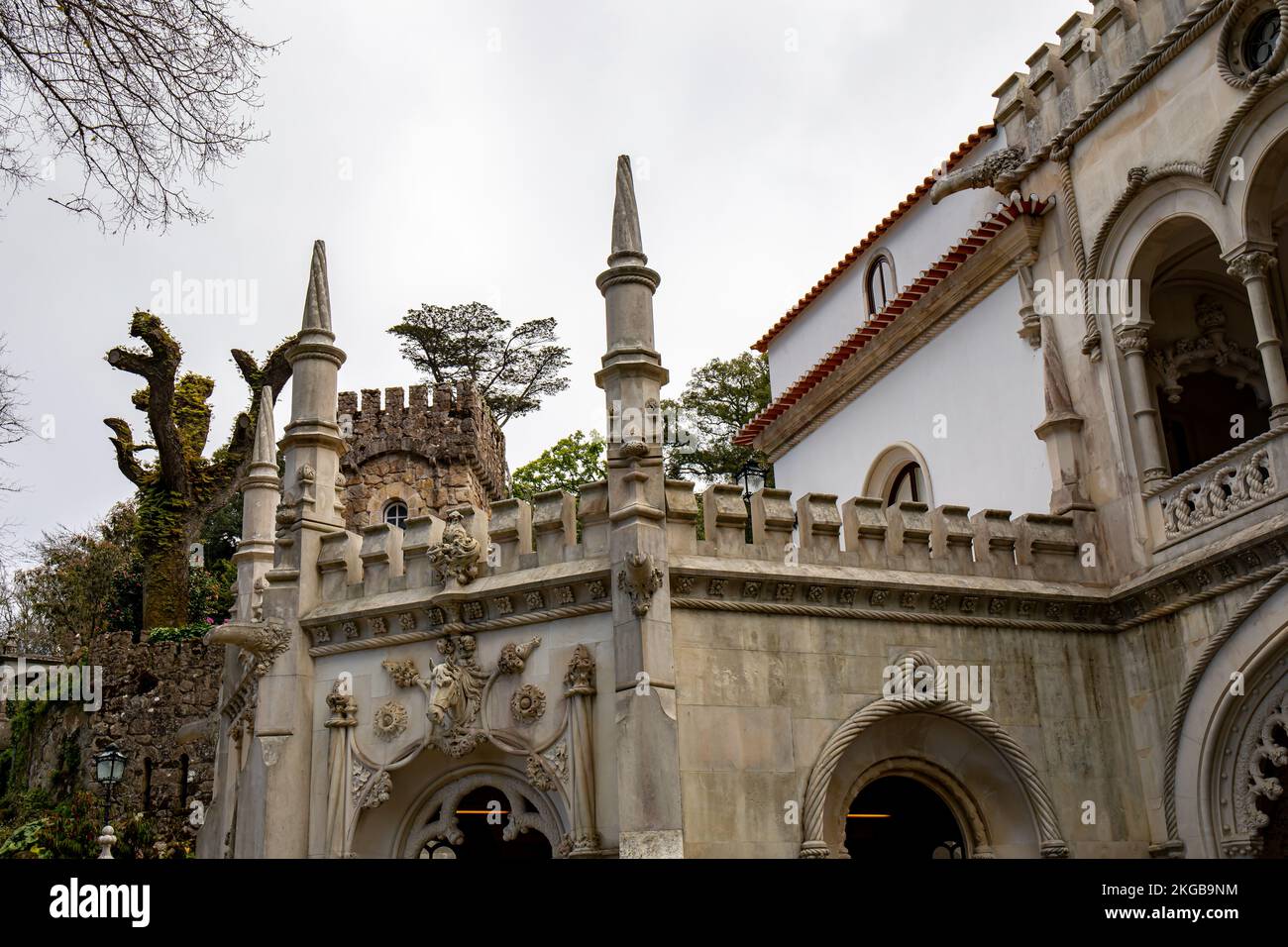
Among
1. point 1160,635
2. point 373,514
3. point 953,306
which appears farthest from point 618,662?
point 373,514

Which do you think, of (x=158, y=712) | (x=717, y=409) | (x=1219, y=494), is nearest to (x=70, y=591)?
(x=158, y=712)

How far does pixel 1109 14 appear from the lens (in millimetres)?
13617

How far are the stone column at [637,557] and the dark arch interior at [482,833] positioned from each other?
178 centimetres

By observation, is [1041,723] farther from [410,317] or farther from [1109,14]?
[410,317]

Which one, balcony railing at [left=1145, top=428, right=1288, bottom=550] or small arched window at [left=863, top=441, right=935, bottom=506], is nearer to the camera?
balcony railing at [left=1145, top=428, right=1288, bottom=550]

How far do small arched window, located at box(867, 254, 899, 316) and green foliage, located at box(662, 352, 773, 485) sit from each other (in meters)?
16.5

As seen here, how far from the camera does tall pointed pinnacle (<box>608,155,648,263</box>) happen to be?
11914 millimetres

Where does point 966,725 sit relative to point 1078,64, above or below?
below

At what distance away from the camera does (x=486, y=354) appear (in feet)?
166

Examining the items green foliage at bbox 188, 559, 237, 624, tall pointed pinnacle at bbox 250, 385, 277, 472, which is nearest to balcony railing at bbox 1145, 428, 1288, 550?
tall pointed pinnacle at bbox 250, 385, 277, 472

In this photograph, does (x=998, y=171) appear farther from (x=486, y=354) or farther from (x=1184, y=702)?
(x=486, y=354)

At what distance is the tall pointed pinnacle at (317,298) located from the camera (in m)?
12.9

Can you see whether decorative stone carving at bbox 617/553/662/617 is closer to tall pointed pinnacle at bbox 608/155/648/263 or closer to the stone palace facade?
the stone palace facade

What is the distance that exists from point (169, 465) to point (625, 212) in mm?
22836
